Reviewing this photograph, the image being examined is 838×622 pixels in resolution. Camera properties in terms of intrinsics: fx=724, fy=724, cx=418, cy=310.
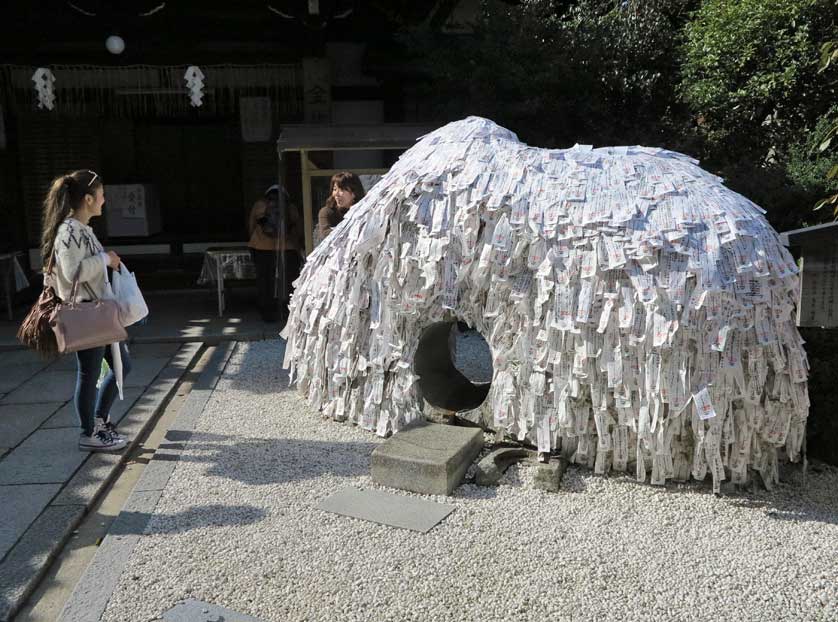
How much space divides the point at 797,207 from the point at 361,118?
6.77 m

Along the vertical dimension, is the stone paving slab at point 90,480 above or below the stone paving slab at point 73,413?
below

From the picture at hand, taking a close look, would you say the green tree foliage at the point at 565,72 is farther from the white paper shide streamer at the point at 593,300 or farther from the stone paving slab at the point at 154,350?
the stone paving slab at the point at 154,350

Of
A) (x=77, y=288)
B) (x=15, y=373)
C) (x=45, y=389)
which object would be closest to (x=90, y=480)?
(x=77, y=288)

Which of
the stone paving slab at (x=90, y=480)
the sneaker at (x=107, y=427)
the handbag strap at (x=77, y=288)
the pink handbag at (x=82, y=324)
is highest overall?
the handbag strap at (x=77, y=288)

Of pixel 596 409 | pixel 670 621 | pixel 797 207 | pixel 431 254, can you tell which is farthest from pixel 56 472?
pixel 797 207

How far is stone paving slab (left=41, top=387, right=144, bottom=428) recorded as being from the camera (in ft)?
19.0

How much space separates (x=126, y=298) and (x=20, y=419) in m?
1.91

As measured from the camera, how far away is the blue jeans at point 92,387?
4883 millimetres

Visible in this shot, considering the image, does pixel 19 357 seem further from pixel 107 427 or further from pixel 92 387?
pixel 92 387

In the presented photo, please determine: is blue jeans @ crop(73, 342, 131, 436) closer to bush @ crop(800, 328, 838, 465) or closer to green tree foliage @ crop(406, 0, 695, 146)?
bush @ crop(800, 328, 838, 465)

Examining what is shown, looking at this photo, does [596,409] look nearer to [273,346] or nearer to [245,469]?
[245,469]

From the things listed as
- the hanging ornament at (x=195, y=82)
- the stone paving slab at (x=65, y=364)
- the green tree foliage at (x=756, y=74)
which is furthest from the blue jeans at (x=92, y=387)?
the green tree foliage at (x=756, y=74)

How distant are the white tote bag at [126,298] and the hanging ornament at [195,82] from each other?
6.11 m

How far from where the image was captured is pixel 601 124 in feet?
31.4
